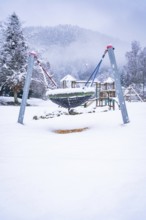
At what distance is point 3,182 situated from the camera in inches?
90.0

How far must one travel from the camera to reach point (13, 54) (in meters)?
21.9

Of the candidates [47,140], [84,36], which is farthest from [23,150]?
[84,36]

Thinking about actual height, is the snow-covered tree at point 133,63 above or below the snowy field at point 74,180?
above

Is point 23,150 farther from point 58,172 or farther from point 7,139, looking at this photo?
point 58,172

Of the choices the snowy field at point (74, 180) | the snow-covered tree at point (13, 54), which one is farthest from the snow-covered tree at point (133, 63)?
the snowy field at point (74, 180)

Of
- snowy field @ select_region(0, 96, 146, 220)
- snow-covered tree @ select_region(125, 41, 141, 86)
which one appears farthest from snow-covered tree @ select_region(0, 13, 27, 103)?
snow-covered tree @ select_region(125, 41, 141, 86)

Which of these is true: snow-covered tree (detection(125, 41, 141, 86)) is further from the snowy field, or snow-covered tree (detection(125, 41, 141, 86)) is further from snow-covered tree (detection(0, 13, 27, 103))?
the snowy field

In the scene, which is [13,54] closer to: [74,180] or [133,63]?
[74,180]

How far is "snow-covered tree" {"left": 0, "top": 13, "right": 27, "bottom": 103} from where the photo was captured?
21.7m

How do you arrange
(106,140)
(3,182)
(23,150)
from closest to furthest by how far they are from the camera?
(3,182)
(23,150)
(106,140)

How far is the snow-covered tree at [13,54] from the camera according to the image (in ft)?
71.2

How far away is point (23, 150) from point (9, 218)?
164cm

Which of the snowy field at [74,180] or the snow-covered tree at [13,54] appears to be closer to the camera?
the snowy field at [74,180]

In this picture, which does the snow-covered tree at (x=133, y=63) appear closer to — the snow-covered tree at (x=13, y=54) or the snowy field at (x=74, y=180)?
the snow-covered tree at (x=13, y=54)
